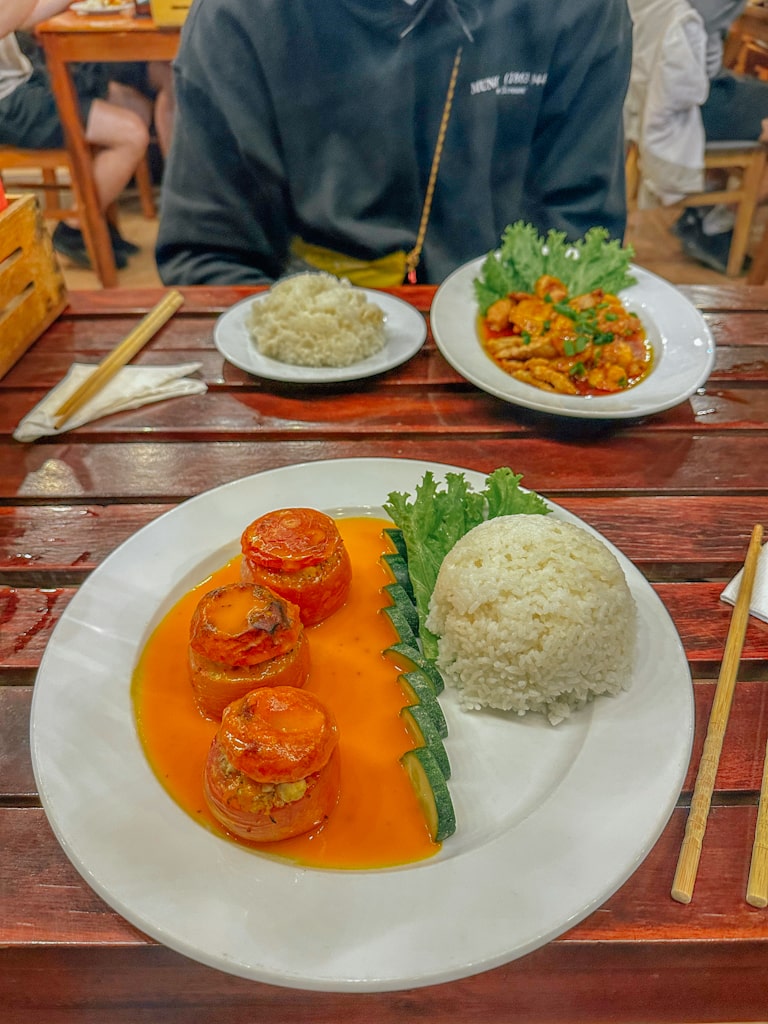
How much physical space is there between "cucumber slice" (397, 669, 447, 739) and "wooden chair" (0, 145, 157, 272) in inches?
157

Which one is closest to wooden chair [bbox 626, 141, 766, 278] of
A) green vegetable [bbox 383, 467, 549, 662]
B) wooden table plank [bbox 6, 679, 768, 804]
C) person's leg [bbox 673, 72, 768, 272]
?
person's leg [bbox 673, 72, 768, 272]

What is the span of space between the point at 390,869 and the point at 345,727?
24cm

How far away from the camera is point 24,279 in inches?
80.7

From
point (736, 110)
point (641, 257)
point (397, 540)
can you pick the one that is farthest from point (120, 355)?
point (641, 257)

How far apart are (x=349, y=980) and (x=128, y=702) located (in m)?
0.54

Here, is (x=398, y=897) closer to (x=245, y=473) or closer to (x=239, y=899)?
(x=239, y=899)

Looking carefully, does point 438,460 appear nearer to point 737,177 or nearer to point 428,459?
point 428,459

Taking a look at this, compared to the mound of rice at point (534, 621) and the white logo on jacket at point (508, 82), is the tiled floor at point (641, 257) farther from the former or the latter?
the mound of rice at point (534, 621)

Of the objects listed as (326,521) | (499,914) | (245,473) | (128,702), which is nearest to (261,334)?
(245,473)

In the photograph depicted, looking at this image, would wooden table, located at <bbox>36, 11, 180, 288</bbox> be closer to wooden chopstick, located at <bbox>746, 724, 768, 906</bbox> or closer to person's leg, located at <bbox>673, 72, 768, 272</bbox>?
person's leg, located at <bbox>673, 72, 768, 272</bbox>

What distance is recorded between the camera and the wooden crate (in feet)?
6.44

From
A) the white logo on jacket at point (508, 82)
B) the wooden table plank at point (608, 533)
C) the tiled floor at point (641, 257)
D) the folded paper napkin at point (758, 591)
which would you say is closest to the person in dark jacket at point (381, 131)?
the white logo on jacket at point (508, 82)

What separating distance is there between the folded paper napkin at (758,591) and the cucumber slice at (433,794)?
2.21 feet

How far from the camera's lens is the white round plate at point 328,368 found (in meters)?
1.91
